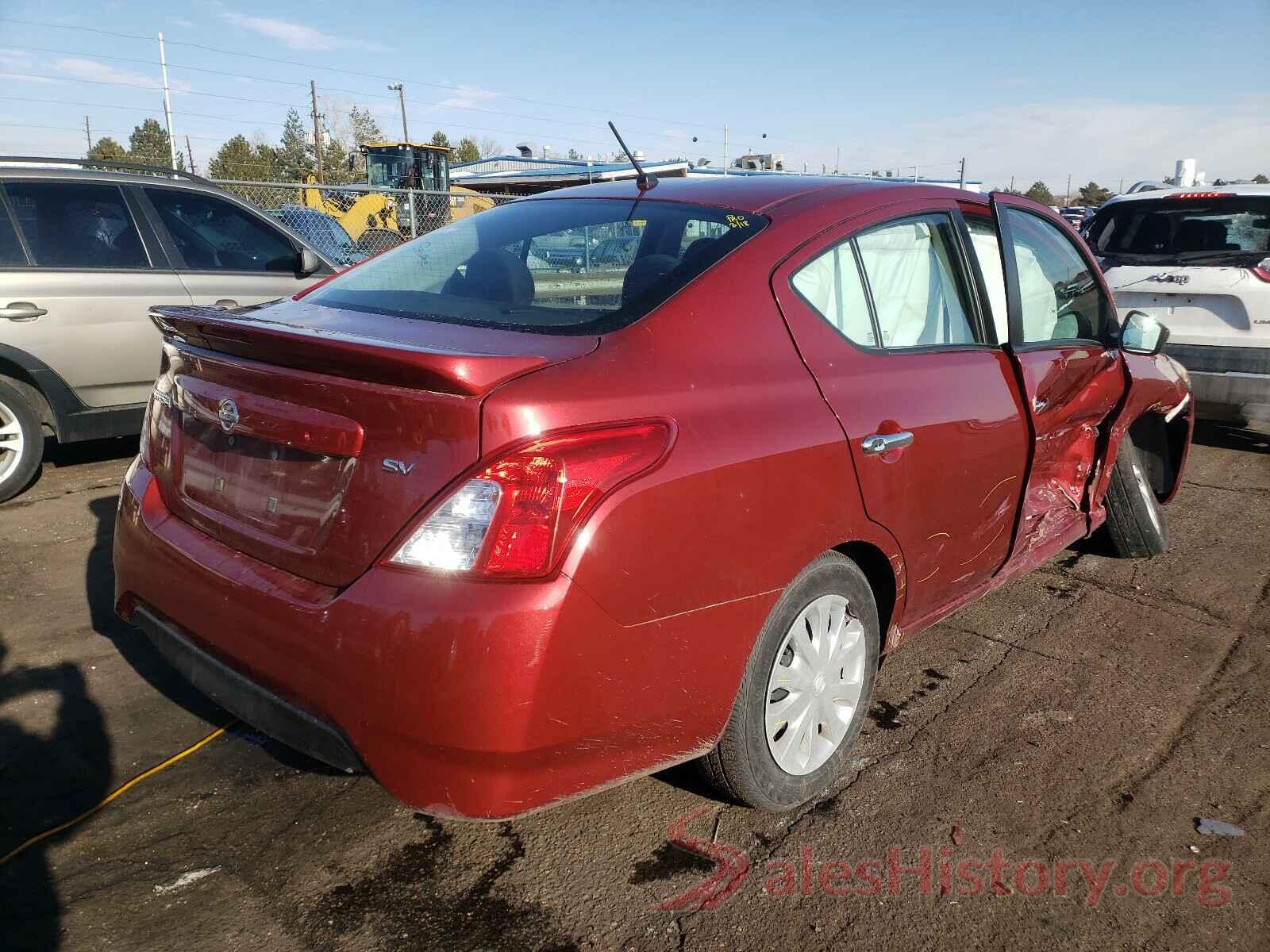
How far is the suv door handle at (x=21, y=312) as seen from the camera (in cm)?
513

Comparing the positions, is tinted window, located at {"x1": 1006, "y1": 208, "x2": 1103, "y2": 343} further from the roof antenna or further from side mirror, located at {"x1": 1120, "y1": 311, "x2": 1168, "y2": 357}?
the roof antenna

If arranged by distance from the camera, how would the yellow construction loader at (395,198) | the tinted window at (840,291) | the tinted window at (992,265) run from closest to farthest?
1. the tinted window at (840,291)
2. the tinted window at (992,265)
3. the yellow construction loader at (395,198)

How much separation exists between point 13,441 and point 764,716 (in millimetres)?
4689

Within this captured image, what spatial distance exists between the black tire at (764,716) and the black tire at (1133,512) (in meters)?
2.33

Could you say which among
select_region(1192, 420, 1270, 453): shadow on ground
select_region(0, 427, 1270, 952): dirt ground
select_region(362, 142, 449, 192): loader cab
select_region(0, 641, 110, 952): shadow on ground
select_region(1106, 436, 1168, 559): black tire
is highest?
select_region(362, 142, 449, 192): loader cab

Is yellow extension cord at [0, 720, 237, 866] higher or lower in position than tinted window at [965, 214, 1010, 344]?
lower

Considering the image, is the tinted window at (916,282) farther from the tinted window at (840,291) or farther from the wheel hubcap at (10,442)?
the wheel hubcap at (10,442)

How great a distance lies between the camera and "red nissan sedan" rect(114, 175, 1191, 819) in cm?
191

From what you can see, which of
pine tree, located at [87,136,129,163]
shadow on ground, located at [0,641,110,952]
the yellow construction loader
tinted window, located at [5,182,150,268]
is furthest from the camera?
pine tree, located at [87,136,129,163]

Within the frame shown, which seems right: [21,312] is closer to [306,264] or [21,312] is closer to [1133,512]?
[306,264]

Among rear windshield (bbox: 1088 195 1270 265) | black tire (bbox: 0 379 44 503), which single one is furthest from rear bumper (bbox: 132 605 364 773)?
rear windshield (bbox: 1088 195 1270 265)

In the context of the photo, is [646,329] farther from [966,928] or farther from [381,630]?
[966,928]

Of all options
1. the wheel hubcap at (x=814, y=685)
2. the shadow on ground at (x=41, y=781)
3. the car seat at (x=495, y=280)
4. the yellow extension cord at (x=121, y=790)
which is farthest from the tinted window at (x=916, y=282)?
the shadow on ground at (x=41, y=781)

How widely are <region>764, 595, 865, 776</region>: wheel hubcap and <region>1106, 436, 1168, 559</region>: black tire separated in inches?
91.8
